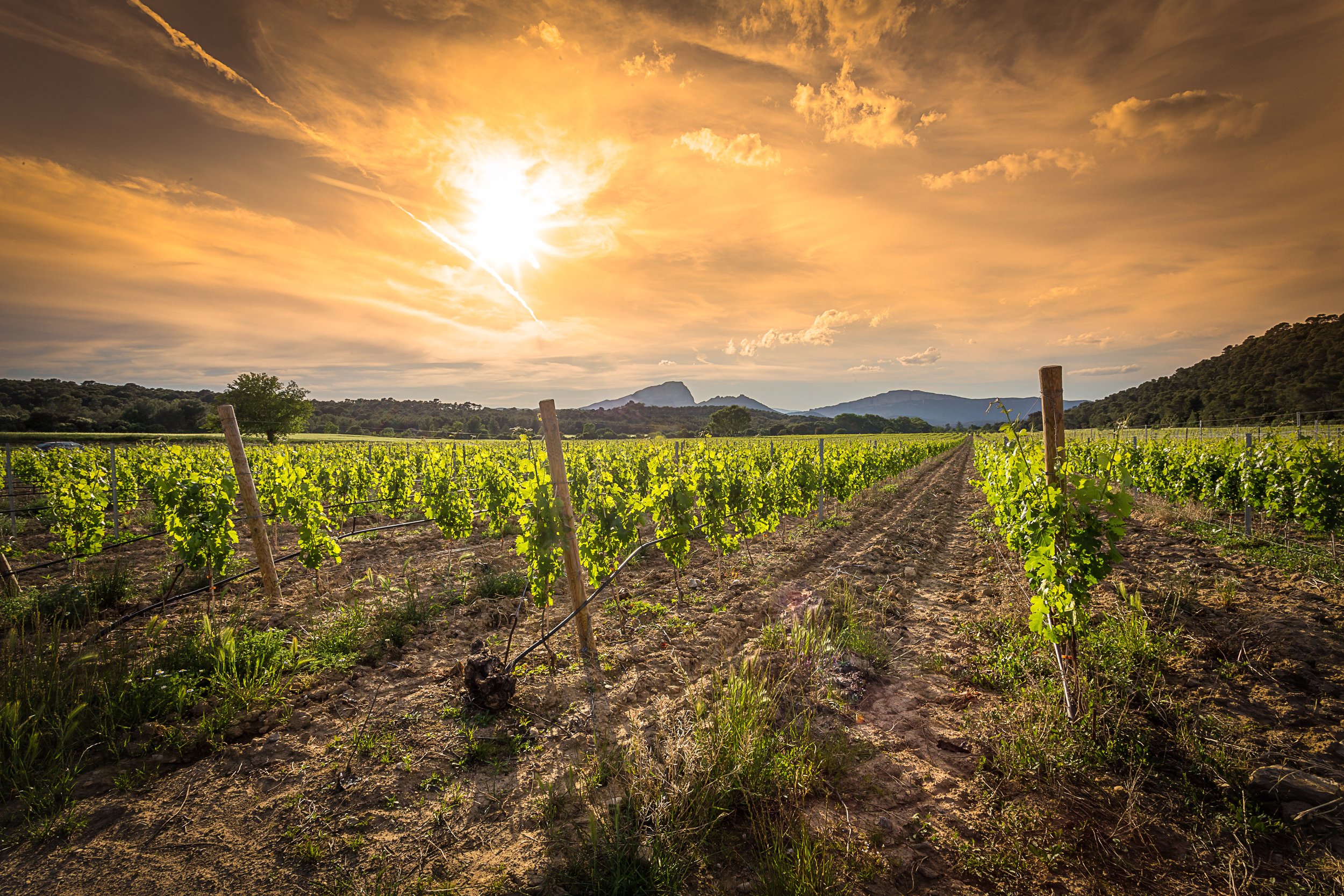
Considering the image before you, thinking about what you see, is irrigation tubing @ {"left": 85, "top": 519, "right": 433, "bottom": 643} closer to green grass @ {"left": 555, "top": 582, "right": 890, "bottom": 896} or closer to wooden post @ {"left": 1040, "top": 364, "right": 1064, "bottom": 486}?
green grass @ {"left": 555, "top": 582, "right": 890, "bottom": 896}

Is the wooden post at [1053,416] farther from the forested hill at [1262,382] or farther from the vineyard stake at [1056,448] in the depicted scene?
the forested hill at [1262,382]

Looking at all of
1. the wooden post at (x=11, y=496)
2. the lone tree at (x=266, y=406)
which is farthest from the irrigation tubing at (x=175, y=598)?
the lone tree at (x=266, y=406)

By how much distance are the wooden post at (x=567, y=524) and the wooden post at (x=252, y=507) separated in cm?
425

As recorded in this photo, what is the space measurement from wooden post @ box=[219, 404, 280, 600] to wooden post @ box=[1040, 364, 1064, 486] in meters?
8.50

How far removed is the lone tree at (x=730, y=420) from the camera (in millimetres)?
80500

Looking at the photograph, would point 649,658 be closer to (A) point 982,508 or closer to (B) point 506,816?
(B) point 506,816

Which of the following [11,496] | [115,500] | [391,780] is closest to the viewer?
[391,780]

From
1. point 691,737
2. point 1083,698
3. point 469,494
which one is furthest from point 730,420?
point 691,737

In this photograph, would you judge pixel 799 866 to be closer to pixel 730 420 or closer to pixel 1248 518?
pixel 1248 518

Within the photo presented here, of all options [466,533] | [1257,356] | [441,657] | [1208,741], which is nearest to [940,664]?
[1208,741]

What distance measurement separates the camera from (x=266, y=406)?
55125 mm

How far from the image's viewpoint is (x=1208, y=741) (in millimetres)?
3465

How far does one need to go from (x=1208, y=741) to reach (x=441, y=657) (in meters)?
6.29

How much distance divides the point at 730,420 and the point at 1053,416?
78.7m
